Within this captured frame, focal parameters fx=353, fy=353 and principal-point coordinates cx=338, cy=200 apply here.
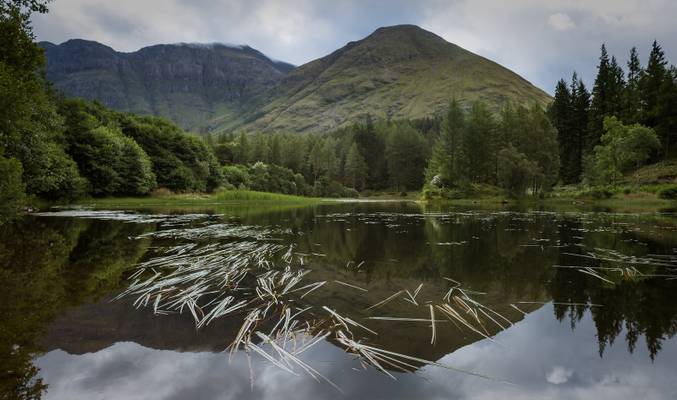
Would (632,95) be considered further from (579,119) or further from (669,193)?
(669,193)

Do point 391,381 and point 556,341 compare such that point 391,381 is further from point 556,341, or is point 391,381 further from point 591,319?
point 591,319

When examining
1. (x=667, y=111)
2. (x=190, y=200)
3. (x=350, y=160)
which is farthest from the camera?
(x=350, y=160)

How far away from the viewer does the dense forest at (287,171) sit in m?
20.3

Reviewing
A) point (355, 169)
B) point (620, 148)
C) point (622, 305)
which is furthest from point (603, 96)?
point (622, 305)

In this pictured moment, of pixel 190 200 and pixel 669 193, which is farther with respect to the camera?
pixel 190 200

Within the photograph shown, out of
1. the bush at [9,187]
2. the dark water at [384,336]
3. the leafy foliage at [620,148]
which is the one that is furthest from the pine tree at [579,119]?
the bush at [9,187]

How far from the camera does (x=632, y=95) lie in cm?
7006

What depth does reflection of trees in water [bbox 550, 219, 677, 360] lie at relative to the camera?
5.14 meters

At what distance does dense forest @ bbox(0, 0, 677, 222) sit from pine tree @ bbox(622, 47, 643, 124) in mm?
213

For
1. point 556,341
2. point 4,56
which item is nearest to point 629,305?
point 556,341

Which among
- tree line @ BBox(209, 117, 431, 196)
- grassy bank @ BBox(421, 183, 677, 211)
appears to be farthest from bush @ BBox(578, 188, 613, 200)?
tree line @ BBox(209, 117, 431, 196)

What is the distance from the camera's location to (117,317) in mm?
5730

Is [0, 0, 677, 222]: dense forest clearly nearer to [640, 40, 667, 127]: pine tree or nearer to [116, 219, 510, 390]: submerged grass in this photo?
[640, 40, 667, 127]: pine tree

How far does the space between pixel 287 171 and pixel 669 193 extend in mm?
67228
